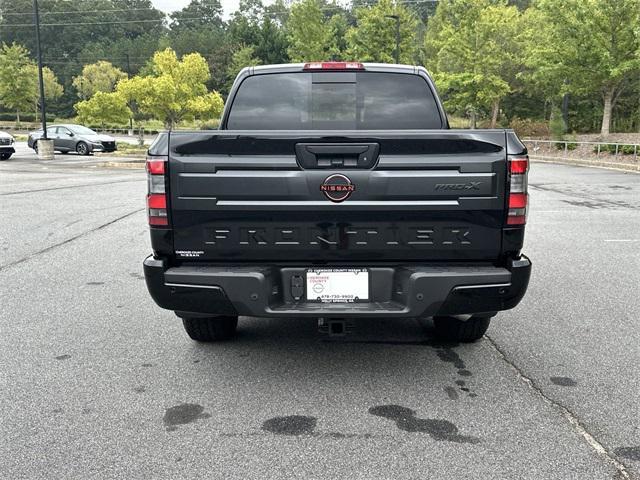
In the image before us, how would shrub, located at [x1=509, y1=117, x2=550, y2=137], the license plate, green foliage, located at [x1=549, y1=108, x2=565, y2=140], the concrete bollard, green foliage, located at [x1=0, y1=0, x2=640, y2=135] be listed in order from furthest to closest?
shrub, located at [x1=509, y1=117, x2=550, y2=137] → green foliage, located at [x1=549, y1=108, x2=565, y2=140] → the concrete bollard → green foliage, located at [x1=0, y1=0, x2=640, y2=135] → the license plate

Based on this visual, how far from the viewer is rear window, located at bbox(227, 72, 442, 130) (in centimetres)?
482

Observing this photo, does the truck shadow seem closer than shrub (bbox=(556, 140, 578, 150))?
Yes

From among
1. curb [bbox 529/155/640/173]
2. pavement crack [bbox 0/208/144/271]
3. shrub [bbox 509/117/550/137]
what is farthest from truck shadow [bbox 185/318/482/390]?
shrub [bbox 509/117/550/137]

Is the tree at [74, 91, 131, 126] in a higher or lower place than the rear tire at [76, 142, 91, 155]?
higher

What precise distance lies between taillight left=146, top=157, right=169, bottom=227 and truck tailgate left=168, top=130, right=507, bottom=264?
0.16 feet

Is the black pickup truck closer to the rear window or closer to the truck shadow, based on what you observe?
the truck shadow

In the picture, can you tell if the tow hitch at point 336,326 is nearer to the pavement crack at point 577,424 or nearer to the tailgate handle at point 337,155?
the tailgate handle at point 337,155

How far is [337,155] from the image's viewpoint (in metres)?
3.44

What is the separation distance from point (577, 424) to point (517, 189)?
130 cm

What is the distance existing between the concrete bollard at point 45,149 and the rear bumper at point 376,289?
1057 inches

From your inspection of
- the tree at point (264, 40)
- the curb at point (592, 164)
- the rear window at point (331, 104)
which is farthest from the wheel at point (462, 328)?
the tree at point (264, 40)

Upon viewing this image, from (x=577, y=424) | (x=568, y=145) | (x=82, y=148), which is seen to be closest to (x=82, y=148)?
(x=82, y=148)

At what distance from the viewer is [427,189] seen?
11.1 ft

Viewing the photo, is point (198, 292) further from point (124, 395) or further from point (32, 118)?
point (32, 118)
